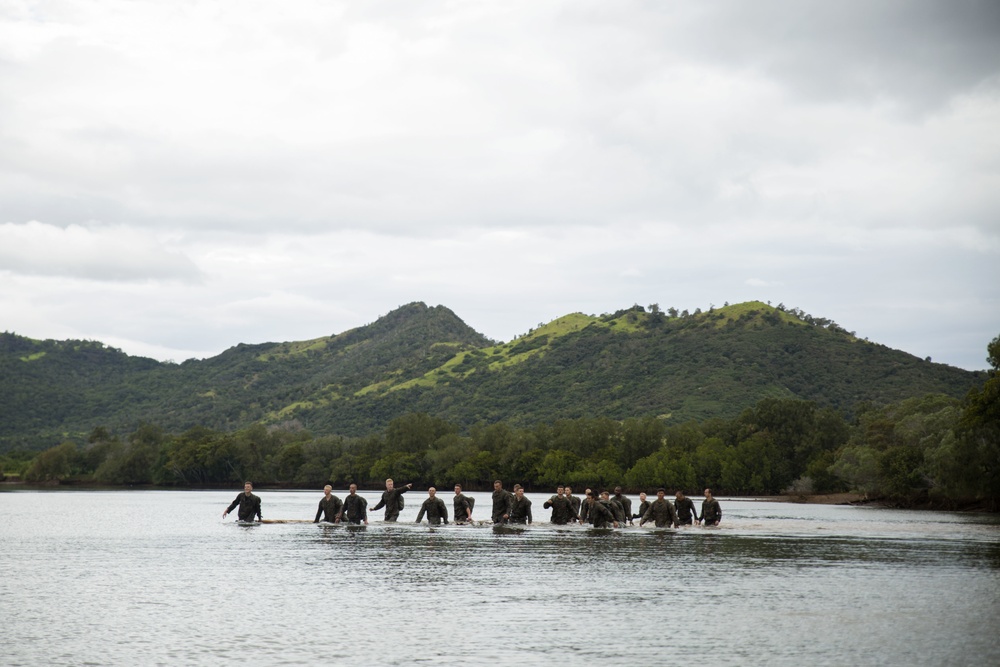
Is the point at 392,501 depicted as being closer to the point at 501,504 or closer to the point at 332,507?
the point at 332,507

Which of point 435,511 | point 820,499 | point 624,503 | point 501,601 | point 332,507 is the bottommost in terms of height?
point 501,601

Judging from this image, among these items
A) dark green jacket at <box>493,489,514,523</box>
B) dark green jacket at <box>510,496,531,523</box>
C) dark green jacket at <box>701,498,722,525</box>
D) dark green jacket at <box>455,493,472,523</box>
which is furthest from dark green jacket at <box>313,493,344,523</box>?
dark green jacket at <box>701,498,722,525</box>

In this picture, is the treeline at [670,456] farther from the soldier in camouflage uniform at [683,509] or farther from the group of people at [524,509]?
the group of people at [524,509]

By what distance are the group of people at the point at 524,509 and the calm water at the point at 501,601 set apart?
305 inches

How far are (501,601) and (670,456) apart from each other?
128 meters

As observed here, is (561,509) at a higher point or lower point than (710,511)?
lower

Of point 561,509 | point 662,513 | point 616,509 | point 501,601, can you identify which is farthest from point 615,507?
point 501,601

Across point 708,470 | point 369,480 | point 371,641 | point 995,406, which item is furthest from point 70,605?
point 369,480

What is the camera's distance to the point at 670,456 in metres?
149

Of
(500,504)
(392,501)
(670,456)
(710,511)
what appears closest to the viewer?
(710,511)

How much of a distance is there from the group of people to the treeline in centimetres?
2886

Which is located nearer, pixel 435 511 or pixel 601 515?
pixel 601 515

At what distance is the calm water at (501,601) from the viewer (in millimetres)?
18188

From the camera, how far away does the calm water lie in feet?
59.7
